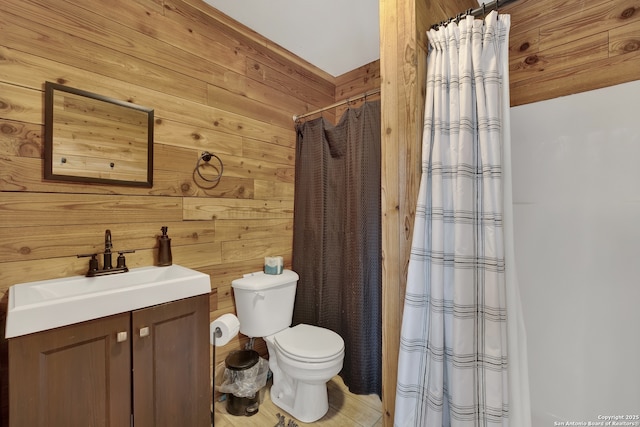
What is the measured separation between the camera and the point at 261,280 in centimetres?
180

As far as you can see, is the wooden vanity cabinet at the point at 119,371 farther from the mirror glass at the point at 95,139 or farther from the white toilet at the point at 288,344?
the mirror glass at the point at 95,139

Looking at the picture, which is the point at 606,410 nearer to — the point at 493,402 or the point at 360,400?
the point at 493,402

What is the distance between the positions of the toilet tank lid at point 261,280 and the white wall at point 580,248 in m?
1.43

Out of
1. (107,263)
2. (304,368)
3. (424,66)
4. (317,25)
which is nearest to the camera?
(424,66)

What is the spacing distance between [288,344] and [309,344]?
126mm

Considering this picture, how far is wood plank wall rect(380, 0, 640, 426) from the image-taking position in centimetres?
108

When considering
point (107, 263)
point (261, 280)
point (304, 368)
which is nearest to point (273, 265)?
point (261, 280)

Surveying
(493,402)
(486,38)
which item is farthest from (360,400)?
(486,38)

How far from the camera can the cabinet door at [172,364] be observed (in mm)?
1077

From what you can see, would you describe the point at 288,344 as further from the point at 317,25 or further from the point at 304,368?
the point at 317,25

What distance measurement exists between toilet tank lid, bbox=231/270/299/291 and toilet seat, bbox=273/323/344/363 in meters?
0.32

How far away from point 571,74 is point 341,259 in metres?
1.68

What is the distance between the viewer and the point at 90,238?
4.30 feet

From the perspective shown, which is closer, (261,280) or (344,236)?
(261,280)
